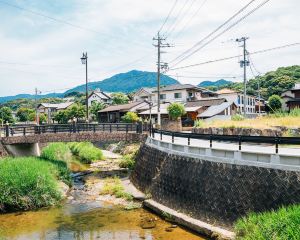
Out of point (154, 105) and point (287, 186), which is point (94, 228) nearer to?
point (287, 186)

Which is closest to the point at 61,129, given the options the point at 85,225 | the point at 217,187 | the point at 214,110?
the point at 85,225

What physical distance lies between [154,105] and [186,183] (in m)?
51.1

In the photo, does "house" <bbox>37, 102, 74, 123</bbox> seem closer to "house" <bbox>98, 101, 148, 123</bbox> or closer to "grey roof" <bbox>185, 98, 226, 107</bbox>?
"house" <bbox>98, 101, 148, 123</bbox>

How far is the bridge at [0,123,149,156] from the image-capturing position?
33000 mm

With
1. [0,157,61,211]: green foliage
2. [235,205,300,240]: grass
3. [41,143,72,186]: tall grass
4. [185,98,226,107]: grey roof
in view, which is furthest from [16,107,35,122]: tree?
[235,205,300,240]: grass

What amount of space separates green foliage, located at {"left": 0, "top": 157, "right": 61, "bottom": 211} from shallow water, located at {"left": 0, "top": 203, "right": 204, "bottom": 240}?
2.56ft

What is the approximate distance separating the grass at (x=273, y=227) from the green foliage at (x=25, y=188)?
1422cm

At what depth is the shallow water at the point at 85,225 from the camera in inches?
671

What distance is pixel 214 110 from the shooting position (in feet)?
180

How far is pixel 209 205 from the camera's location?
16.7 metres

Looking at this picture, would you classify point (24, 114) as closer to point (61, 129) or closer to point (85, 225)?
point (61, 129)

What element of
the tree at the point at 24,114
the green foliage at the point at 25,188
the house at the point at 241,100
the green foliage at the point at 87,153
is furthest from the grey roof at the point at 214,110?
the tree at the point at 24,114

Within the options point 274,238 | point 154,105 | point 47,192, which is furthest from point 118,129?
point 154,105

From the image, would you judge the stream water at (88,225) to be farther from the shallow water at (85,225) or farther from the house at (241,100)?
the house at (241,100)
